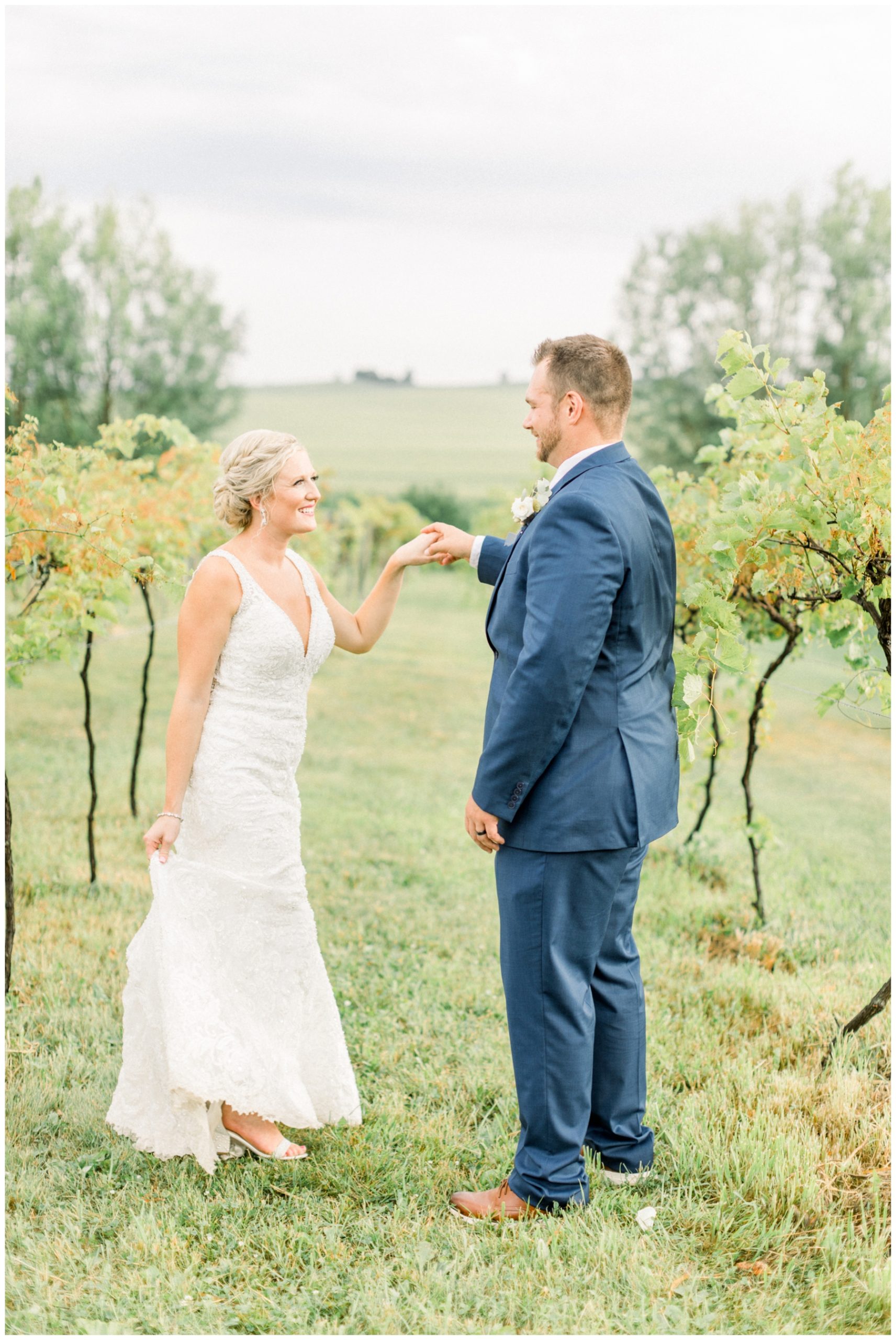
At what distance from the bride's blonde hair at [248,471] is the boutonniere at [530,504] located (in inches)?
27.2

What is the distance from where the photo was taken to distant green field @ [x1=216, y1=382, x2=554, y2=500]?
185ft

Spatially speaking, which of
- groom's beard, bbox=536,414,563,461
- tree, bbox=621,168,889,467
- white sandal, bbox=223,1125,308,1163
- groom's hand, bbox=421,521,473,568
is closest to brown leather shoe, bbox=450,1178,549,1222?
white sandal, bbox=223,1125,308,1163

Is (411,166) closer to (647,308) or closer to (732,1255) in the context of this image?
(647,308)

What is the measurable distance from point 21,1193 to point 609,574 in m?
2.35

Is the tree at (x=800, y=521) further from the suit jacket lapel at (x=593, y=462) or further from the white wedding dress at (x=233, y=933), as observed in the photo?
the white wedding dress at (x=233, y=933)

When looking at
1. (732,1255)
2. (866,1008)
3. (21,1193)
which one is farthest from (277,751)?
(866,1008)

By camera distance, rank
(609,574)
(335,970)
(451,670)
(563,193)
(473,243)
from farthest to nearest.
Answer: (473,243) → (563,193) → (451,670) → (335,970) → (609,574)

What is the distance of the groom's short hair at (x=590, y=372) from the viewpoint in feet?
8.86

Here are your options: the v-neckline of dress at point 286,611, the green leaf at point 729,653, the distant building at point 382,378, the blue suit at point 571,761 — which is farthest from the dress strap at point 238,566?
the distant building at point 382,378

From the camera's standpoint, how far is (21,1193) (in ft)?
9.50

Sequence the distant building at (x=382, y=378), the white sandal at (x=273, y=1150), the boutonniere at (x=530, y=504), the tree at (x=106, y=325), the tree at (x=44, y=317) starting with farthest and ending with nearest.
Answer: the distant building at (x=382, y=378), the tree at (x=106, y=325), the tree at (x=44, y=317), the white sandal at (x=273, y=1150), the boutonniere at (x=530, y=504)

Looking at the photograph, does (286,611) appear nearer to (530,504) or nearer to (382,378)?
(530,504)

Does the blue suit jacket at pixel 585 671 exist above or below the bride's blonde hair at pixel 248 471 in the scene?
below

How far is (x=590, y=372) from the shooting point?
8.91ft
